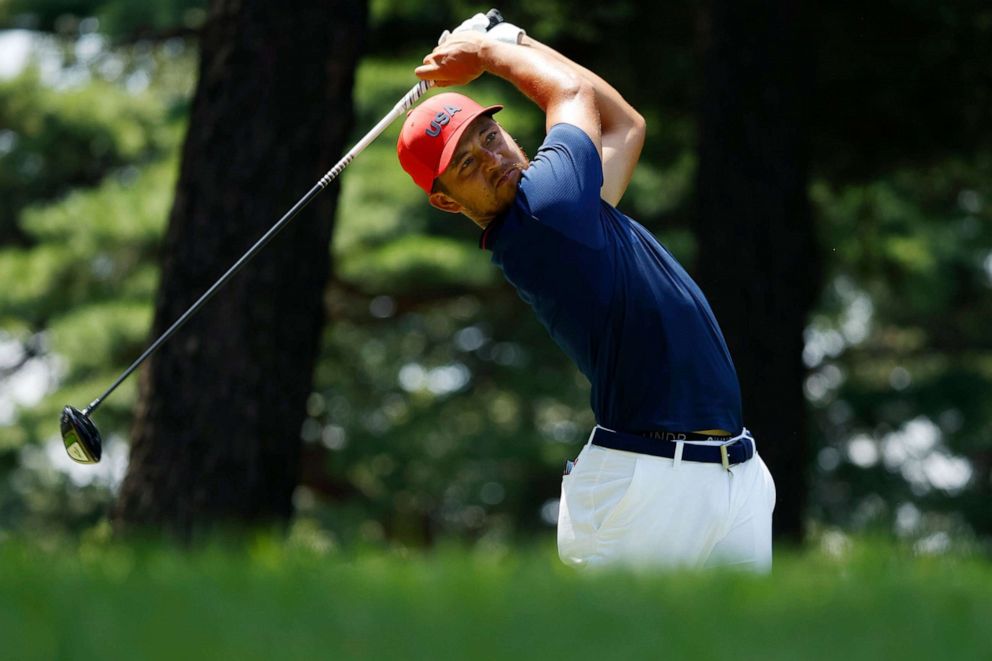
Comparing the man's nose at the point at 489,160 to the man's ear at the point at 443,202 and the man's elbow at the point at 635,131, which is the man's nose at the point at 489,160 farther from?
the man's elbow at the point at 635,131

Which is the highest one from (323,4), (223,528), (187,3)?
(187,3)

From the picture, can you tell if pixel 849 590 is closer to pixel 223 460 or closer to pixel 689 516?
pixel 689 516

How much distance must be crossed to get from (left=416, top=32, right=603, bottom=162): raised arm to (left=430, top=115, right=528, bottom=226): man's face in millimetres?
221

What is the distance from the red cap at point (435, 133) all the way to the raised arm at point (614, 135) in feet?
1.44

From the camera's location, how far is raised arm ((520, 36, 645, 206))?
387 cm

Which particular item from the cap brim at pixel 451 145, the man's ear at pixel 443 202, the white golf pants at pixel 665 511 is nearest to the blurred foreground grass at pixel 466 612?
the white golf pants at pixel 665 511

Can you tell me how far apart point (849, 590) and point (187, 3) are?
12.9m

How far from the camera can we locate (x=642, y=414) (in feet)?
11.2

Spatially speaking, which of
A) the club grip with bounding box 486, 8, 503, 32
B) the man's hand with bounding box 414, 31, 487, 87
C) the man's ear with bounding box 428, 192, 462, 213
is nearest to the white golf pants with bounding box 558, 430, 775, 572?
the man's ear with bounding box 428, 192, 462, 213

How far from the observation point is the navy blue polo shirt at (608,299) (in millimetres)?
3379

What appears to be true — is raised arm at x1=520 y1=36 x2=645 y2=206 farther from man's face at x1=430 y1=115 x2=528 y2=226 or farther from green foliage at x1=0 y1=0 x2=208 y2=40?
green foliage at x1=0 y1=0 x2=208 y2=40

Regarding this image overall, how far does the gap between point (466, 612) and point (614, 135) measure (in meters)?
2.66

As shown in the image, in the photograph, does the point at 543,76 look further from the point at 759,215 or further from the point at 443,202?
the point at 759,215

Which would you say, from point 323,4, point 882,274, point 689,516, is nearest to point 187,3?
point 882,274
